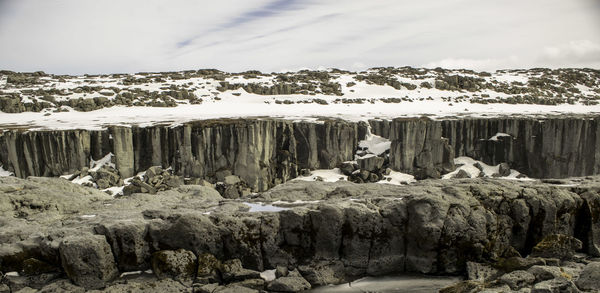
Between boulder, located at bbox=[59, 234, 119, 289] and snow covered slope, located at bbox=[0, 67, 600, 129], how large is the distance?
28279 millimetres

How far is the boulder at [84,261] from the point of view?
11344mm

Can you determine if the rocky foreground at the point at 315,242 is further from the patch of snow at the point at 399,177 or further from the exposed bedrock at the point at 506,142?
the exposed bedrock at the point at 506,142

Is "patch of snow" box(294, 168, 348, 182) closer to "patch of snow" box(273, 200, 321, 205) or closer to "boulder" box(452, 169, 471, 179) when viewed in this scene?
"boulder" box(452, 169, 471, 179)

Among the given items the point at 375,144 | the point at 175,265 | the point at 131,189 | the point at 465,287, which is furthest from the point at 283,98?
the point at 465,287

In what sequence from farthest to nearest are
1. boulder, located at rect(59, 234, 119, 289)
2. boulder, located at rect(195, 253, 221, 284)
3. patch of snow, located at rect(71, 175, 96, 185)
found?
patch of snow, located at rect(71, 175, 96, 185) < boulder, located at rect(195, 253, 221, 284) < boulder, located at rect(59, 234, 119, 289)

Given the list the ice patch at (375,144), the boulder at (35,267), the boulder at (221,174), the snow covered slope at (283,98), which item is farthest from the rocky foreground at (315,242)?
the snow covered slope at (283,98)

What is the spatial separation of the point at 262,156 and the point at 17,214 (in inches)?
896

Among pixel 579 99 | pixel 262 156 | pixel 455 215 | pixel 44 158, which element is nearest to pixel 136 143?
pixel 44 158

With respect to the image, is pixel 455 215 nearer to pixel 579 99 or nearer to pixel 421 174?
pixel 421 174

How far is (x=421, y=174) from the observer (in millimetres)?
37875

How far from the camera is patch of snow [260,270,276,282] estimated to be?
482 inches

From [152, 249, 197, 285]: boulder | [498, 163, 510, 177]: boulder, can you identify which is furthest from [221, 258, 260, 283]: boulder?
[498, 163, 510, 177]: boulder

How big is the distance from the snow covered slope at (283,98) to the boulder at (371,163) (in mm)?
7412

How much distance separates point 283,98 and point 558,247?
1960 inches
